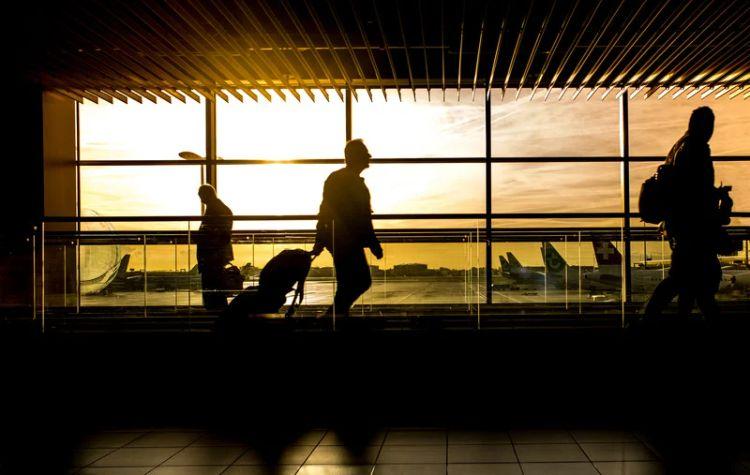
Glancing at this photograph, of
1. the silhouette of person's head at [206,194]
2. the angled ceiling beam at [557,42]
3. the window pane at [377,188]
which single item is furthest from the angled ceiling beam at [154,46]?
the angled ceiling beam at [557,42]

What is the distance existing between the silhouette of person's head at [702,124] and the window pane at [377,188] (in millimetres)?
4386

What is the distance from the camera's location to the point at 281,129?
857cm

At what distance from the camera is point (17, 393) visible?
4.53m

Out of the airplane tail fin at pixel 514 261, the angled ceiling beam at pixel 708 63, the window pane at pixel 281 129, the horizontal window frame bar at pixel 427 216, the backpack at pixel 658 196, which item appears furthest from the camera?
the window pane at pixel 281 129

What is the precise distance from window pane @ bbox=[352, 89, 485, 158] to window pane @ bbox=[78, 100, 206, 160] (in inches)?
100

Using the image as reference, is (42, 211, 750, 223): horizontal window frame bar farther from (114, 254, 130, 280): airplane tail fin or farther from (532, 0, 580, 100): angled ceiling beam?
(114, 254, 130, 280): airplane tail fin

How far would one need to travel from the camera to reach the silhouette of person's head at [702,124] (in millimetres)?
3977

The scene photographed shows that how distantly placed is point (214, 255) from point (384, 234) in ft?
5.42

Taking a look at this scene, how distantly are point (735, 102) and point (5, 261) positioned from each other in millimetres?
9915

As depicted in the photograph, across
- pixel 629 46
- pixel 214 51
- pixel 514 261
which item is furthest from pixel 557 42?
pixel 214 51

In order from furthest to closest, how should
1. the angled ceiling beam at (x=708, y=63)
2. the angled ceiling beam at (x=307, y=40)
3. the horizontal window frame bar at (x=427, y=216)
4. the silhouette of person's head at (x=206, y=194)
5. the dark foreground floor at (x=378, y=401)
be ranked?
the horizontal window frame bar at (x=427, y=216)
the angled ceiling beam at (x=708, y=63)
the silhouette of person's head at (x=206, y=194)
the angled ceiling beam at (x=307, y=40)
the dark foreground floor at (x=378, y=401)

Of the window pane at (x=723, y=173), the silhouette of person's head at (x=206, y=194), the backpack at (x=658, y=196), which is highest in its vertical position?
the window pane at (x=723, y=173)

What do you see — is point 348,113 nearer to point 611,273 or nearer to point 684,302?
point 611,273

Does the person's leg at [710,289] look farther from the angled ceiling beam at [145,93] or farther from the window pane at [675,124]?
the angled ceiling beam at [145,93]
